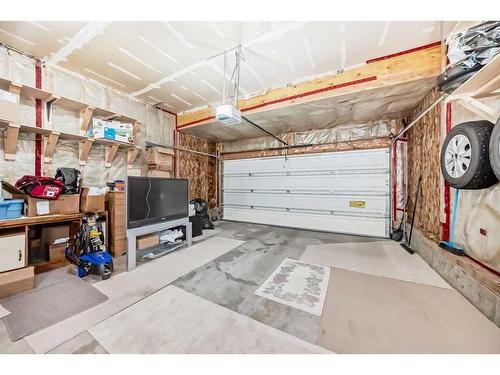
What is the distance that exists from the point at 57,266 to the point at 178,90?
3808mm

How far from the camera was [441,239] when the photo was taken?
290cm

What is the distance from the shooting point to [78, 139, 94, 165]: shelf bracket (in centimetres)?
353

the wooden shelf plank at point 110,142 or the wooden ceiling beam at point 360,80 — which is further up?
the wooden ceiling beam at point 360,80

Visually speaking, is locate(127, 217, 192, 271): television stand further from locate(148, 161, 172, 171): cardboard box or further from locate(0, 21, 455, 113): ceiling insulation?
locate(0, 21, 455, 113): ceiling insulation

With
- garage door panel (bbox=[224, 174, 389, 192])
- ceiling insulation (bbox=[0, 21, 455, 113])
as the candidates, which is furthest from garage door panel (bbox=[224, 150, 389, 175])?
ceiling insulation (bbox=[0, 21, 455, 113])

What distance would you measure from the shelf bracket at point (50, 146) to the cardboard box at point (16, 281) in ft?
6.15

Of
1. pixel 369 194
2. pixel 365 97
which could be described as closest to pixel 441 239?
pixel 369 194

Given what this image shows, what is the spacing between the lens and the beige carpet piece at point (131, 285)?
1.61 m

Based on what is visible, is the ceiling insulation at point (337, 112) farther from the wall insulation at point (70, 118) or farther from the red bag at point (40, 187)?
the red bag at point (40, 187)

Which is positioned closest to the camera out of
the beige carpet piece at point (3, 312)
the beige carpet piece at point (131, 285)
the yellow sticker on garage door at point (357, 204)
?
the beige carpet piece at point (131, 285)

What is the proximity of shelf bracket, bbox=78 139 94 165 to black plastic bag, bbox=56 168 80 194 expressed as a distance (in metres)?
0.56

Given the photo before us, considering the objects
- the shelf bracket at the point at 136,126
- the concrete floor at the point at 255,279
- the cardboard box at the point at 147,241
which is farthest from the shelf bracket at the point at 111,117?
the concrete floor at the point at 255,279

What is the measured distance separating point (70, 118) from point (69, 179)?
1.29 metres

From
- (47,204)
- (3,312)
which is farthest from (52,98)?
(3,312)
